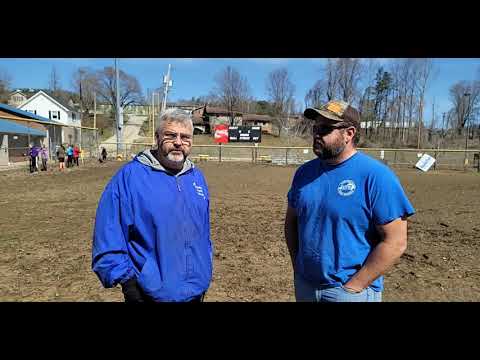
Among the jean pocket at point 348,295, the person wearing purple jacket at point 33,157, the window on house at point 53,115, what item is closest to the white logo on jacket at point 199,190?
the jean pocket at point 348,295

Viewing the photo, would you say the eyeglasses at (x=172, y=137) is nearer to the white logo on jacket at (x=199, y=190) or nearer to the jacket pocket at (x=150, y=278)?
the white logo on jacket at (x=199, y=190)

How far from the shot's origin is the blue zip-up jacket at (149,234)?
183 cm

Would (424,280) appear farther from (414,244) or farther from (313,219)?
(313,219)

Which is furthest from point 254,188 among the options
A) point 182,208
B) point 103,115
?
point 103,115

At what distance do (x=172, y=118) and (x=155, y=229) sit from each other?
69 centimetres

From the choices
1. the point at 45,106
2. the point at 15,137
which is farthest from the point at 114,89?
the point at 15,137

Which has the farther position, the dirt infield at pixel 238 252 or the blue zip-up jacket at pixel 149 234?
the dirt infield at pixel 238 252

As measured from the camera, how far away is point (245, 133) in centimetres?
5056

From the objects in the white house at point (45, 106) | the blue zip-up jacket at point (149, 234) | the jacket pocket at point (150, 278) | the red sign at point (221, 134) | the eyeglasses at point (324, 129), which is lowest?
the jacket pocket at point (150, 278)

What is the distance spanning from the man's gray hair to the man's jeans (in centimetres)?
120

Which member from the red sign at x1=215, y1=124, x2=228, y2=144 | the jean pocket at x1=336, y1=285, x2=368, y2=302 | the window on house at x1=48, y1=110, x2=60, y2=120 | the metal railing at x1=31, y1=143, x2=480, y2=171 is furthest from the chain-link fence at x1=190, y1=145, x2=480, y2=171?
the window on house at x1=48, y1=110, x2=60, y2=120

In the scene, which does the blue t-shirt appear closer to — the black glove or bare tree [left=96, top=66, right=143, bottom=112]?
the black glove

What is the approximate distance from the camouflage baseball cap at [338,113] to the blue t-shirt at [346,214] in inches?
8.2
